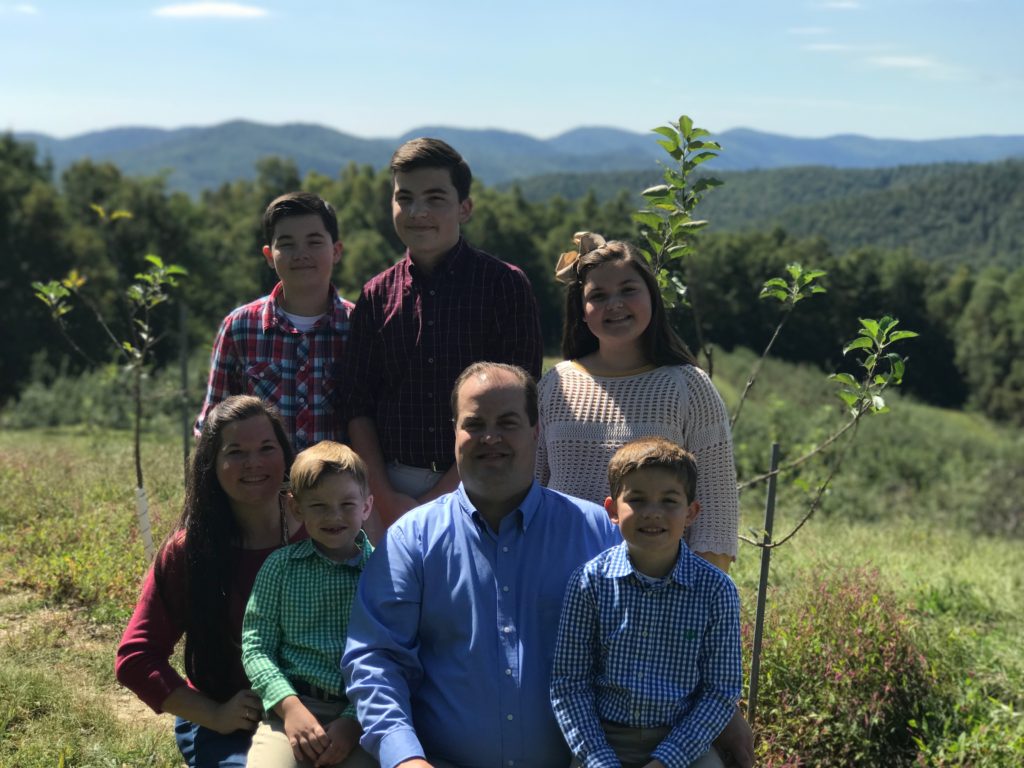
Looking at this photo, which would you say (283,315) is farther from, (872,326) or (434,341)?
(872,326)

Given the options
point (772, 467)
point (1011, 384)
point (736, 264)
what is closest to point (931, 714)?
point (772, 467)

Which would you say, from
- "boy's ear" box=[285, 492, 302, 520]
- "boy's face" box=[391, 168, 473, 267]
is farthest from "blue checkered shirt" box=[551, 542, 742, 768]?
"boy's face" box=[391, 168, 473, 267]

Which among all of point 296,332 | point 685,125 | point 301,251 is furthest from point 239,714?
point 685,125

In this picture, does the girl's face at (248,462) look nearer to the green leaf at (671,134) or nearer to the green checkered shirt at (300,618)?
the green checkered shirt at (300,618)

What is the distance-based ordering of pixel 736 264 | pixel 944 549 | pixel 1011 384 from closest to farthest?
1. pixel 944 549
2. pixel 736 264
3. pixel 1011 384

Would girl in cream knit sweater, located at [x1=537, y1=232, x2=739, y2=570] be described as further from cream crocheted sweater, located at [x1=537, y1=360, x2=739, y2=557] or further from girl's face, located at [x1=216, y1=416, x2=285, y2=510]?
girl's face, located at [x1=216, y1=416, x2=285, y2=510]

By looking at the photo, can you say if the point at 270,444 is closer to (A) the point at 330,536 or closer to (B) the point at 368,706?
(A) the point at 330,536

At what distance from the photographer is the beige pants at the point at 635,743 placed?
9.07ft

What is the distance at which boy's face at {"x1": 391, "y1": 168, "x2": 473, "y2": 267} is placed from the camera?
366 centimetres

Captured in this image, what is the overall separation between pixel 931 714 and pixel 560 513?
3.16 metres

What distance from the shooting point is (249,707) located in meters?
3.01

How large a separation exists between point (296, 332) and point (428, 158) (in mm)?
928

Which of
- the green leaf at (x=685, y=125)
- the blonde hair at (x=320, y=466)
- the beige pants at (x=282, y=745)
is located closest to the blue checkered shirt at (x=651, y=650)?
the beige pants at (x=282, y=745)

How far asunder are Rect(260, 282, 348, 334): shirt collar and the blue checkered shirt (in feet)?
5.79
